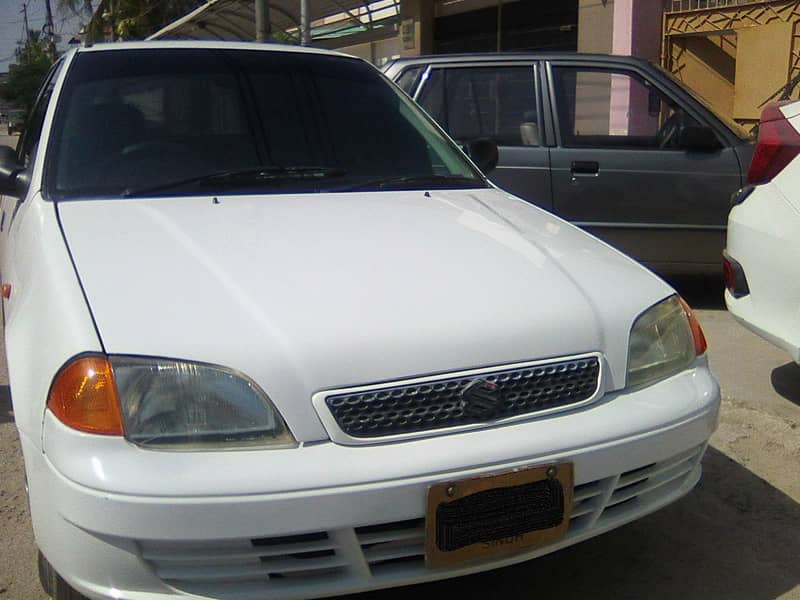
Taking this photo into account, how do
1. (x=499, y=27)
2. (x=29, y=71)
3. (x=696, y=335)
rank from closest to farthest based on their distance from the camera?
(x=696, y=335) < (x=499, y=27) < (x=29, y=71)

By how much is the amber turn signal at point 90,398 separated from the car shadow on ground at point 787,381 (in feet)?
10.8

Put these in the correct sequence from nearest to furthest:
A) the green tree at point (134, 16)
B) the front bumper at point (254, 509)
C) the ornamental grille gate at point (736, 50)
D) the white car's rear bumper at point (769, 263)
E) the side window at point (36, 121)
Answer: the front bumper at point (254, 509), the side window at point (36, 121), the white car's rear bumper at point (769, 263), the ornamental grille gate at point (736, 50), the green tree at point (134, 16)

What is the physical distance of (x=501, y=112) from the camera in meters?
6.04

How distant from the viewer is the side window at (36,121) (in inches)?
136

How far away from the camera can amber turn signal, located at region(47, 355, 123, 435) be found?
1.97 meters

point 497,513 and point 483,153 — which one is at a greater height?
point 483,153

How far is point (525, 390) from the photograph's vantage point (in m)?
2.19

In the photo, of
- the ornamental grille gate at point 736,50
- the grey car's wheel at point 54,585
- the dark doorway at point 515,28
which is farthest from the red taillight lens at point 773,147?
the dark doorway at point 515,28

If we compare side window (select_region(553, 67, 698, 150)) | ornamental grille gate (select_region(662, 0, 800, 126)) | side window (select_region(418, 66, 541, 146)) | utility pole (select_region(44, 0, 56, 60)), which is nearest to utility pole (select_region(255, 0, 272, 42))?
ornamental grille gate (select_region(662, 0, 800, 126))

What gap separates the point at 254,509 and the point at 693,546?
1634 millimetres

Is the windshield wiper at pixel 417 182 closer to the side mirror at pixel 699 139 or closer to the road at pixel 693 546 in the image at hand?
the road at pixel 693 546

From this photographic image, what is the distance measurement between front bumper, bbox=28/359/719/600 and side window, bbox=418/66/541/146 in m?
4.08

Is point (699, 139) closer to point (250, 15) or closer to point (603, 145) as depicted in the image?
point (603, 145)

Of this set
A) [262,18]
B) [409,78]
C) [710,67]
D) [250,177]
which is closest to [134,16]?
[262,18]
